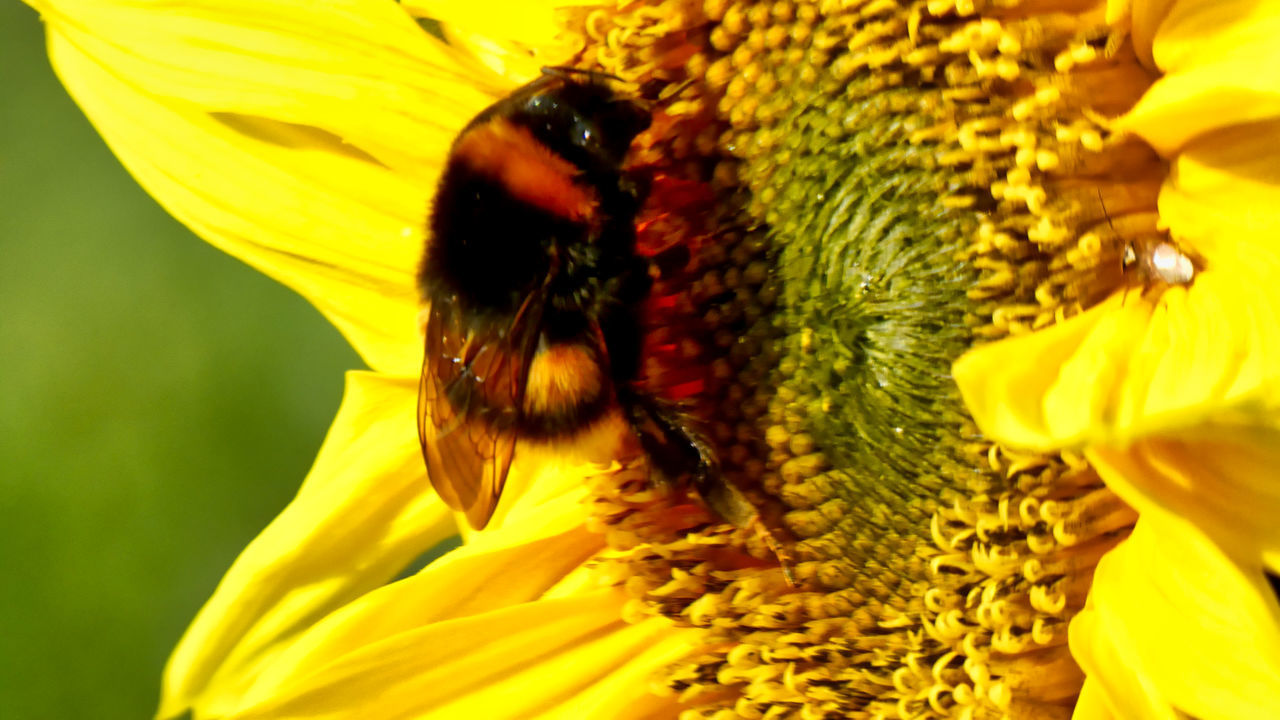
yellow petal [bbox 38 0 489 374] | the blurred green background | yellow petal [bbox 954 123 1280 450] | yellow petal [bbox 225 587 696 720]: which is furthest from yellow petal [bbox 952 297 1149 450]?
the blurred green background

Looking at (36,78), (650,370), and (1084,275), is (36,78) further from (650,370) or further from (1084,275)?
(1084,275)

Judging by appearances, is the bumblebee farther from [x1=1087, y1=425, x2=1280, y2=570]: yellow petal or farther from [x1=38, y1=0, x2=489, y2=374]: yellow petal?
[x1=1087, y1=425, x2=1280, y2=570]: yellow petal

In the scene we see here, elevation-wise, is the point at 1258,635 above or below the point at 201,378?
above

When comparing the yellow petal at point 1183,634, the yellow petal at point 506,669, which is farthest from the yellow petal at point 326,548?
the yellow petal at point 1183,634

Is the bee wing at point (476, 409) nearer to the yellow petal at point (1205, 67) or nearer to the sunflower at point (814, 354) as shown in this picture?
the sunflower at point (814, 354)

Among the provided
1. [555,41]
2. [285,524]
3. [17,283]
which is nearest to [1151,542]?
[555,41]
